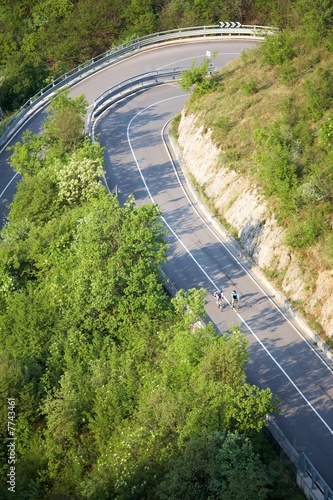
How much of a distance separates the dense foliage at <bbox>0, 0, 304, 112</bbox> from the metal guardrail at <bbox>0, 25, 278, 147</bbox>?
4085 mm

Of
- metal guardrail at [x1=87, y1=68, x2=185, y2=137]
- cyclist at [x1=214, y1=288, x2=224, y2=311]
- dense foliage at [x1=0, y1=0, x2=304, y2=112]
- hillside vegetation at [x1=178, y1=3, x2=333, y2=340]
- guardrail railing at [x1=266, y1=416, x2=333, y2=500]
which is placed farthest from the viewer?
dense foliage at [x1=0, y1=0, x2=304, y2=112]

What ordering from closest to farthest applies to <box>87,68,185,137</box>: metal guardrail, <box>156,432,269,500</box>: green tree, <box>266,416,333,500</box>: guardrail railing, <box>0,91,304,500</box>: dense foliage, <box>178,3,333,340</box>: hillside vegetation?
<box>156,432,269,500</box>: green tree, <box>266,416,333,500</box>: guardrail railing, <box>0,91,304,500</box>: dense foliage, <box>178,3,333,340</box>: hillside vegetation, <box>87,68,185,137</box>: metal guardrail

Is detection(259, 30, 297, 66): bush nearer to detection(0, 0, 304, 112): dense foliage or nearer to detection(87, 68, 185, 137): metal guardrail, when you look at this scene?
detection(87, 68, 185, 137): metal guardrail

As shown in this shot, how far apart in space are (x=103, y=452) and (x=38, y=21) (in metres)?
77.3

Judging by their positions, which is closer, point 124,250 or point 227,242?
point 124,250

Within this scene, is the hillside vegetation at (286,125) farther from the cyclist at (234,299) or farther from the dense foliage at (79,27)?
the dense foliage at (79,27)

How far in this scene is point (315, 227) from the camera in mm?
41281

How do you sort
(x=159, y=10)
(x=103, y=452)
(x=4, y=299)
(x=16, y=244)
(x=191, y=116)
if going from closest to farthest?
(x=103, y=452) → (x=4, y=299) → (x=16, y=244) → (x=191, y=116) → (x=159, y=10)

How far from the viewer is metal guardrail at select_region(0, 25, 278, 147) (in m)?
72.7

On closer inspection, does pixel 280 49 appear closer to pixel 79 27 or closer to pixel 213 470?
pixel 213 470

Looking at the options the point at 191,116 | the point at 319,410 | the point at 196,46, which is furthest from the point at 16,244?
the point at 196,46

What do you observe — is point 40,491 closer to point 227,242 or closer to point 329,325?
point 329,325

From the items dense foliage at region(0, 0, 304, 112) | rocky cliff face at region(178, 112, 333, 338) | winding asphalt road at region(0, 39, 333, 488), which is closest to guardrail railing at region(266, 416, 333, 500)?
winding asphalt road at region(0, 39, 333, 488)

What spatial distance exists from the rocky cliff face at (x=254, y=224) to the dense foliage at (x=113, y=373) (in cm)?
486
